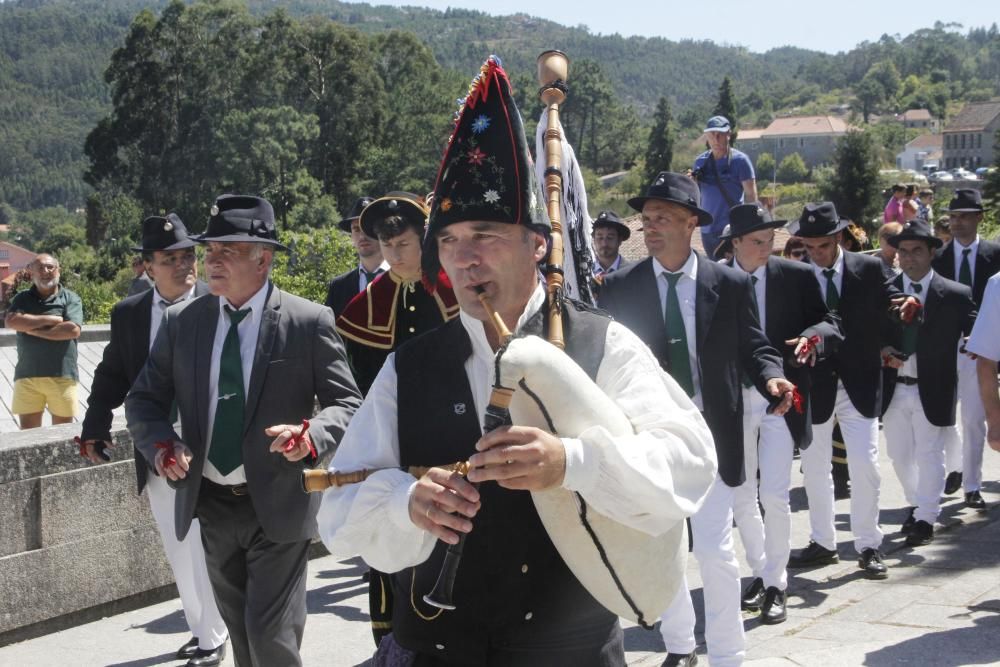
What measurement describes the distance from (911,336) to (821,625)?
11.2 feet

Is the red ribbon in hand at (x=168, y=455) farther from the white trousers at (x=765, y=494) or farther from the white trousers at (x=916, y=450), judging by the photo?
the white trousers at (x=916, y=450)

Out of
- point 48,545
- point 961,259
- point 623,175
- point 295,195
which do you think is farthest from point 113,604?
point 623,175

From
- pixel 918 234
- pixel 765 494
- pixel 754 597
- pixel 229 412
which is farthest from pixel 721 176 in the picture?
pixel 229 412

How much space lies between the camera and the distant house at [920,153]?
18900 cm

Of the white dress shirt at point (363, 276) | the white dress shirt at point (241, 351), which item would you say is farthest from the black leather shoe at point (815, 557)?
the white dress shirt at point (241, 351)

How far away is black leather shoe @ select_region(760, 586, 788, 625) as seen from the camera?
263 inches

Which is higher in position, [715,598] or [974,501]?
[715,598]

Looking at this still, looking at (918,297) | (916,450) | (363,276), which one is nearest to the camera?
(363,276)

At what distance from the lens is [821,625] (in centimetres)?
657

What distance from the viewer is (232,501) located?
16.8 ft

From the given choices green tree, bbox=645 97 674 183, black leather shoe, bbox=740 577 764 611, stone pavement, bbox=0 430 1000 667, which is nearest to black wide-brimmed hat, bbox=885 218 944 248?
stone pavement, bbox=0 430 1000 667

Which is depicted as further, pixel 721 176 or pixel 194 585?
pixel 721 176

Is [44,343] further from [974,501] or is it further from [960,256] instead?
[960,256]

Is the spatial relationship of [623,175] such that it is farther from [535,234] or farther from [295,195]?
[535,234]
